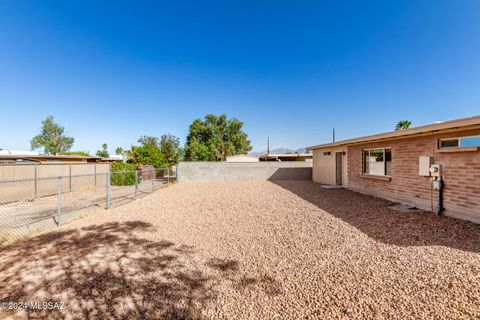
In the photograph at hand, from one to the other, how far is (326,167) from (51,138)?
1925 inches

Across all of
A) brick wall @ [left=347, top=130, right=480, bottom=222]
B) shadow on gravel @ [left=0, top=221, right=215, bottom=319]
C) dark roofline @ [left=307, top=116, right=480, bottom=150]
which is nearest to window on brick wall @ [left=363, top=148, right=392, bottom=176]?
brick wall @ [left=347, top=130, right=480, bottom=222]

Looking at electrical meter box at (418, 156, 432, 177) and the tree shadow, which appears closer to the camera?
the tree shadow

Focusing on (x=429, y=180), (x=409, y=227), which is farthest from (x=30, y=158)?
(x=429, y=180)

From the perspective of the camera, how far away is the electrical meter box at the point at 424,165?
637cm

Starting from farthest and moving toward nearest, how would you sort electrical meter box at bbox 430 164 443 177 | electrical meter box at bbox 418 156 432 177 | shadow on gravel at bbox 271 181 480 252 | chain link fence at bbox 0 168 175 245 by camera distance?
electrical meter box at bbox 418 156 432 177 → electrical meter box at bbox 430 164 443 177 → chain link fence at bbox 0 168 175 245 → shadow on gravel at bbox 271 181 480 252

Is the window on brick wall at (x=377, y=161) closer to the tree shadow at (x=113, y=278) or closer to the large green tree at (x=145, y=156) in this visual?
the tree shadow at (x=113, y=278)

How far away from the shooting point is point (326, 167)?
46.6 ft

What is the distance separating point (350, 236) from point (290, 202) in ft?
12.6

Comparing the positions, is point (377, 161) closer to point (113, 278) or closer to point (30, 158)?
point (113, 278)

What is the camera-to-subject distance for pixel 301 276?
10.1 ft

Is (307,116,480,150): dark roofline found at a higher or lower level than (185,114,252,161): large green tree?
lower

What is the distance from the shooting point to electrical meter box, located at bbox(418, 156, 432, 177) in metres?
6.37

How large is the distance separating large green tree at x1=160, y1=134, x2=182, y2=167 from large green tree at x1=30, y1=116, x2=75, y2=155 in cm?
2363

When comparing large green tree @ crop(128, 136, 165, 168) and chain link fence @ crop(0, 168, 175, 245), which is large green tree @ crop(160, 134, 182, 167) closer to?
large green tree @ crop(128, 136, 165, 168)
